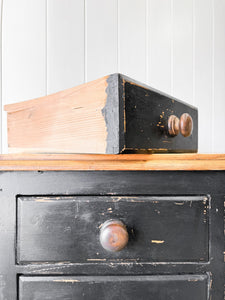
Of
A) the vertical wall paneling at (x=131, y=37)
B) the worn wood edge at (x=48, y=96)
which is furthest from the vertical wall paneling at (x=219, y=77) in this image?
the worn wood edge at (x=48, y=96)

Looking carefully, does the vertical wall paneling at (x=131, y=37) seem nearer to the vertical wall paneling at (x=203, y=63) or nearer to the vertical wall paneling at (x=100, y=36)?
the vertical wall paneling at (x=100, y=36)

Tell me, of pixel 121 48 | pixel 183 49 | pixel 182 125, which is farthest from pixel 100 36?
pixel 182 125

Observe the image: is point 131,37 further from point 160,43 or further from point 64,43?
point 64,43

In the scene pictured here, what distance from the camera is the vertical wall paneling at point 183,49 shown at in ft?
3.21

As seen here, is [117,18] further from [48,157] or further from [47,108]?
[48,157]

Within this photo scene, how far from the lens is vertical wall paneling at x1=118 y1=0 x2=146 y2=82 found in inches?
37.5

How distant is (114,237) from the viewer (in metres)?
0.37

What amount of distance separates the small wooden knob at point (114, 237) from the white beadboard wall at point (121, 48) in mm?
695

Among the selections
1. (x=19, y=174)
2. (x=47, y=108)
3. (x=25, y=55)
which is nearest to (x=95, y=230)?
(x=19, y=174)

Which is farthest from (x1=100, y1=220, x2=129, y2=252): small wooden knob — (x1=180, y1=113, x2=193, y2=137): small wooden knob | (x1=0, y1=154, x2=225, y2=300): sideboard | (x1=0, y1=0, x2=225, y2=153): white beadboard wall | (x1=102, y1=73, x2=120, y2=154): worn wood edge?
(x1=0, y1=0, x2=225, y2=153): white beadboard wall

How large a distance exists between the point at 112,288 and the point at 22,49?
2.97ft

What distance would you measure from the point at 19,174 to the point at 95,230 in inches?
6.5

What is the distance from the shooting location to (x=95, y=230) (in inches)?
15.9

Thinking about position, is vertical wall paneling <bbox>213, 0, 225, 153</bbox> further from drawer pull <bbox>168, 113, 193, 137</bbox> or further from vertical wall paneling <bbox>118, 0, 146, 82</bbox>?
drawer pull <bbox>168, 113, 193, 137</bbox>
